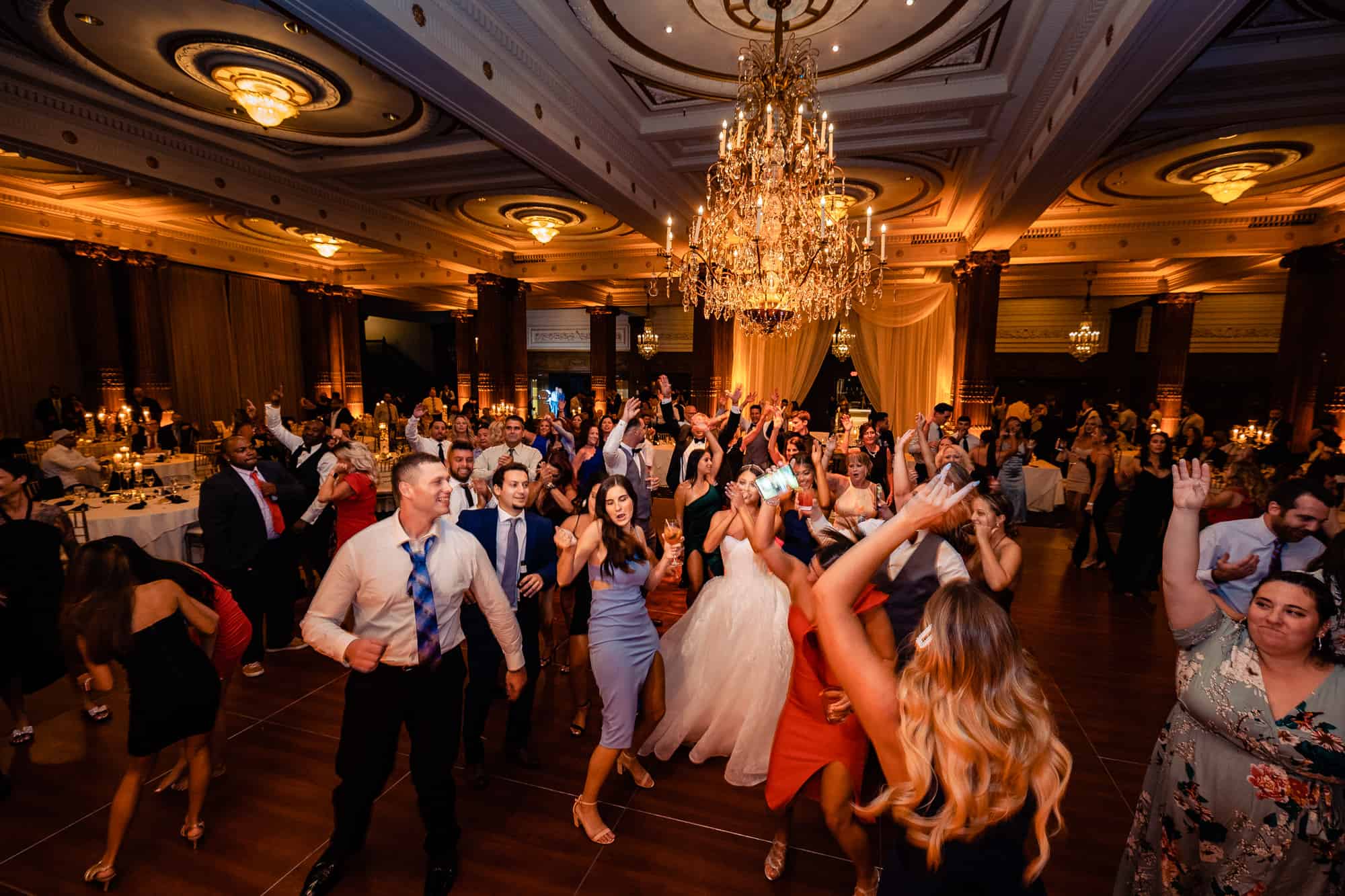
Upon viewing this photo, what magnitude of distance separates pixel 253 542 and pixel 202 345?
13.4 meters

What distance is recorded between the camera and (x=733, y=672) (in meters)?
3.01

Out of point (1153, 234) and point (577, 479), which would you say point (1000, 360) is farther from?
point (577, 479)

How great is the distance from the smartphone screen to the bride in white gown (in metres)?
0.82

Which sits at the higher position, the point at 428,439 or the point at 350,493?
the point at 428,439

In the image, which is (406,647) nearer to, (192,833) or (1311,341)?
(192,833)

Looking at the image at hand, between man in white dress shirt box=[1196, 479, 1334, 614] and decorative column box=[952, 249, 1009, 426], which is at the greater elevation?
decorative column box=[952, 249, 1009, 426]

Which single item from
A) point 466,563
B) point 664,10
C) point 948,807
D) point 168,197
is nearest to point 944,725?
point 948,807

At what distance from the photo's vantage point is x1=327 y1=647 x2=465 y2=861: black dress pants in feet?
7.04

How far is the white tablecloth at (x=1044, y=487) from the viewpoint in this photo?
8477mm

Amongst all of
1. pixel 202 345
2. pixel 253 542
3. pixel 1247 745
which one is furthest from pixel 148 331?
pixel 1247 745

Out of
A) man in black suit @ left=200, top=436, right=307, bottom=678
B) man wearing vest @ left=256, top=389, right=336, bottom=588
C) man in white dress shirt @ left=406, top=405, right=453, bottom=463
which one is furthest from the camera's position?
man in white dress shirt @ left=406, top=405, right=453, bottom=463

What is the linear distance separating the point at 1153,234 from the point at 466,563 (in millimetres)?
11771

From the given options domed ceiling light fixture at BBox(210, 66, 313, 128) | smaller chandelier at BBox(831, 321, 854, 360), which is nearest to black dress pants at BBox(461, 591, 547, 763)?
domed ceiling light fixture at BBox(210, 66, 313, 128)

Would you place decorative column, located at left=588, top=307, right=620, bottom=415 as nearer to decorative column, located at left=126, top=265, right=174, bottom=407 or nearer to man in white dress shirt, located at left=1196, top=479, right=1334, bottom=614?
decorative column, located at left=126, top=265, right=174, bottom=407
